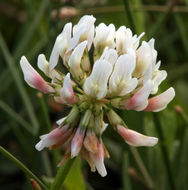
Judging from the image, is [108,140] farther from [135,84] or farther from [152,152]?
[135,84]

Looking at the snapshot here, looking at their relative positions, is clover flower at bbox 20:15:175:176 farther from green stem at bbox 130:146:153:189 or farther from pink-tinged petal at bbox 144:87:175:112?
green stem at bbox 130:146:153:189

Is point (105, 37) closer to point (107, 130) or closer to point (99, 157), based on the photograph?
point (99, 157)

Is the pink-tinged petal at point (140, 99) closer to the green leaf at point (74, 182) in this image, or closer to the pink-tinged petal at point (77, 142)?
the pink-tinged petal at point (77, 142)

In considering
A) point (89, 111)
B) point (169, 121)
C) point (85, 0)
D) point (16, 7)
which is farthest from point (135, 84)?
point (16, 7)

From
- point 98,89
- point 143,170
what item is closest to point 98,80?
point 98,89

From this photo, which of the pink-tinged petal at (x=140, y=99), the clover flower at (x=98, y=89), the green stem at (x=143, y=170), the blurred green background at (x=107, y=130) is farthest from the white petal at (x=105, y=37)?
the green stem at (x=143, y=170)

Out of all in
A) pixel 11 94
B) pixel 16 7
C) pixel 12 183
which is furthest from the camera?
pixel 16 7
